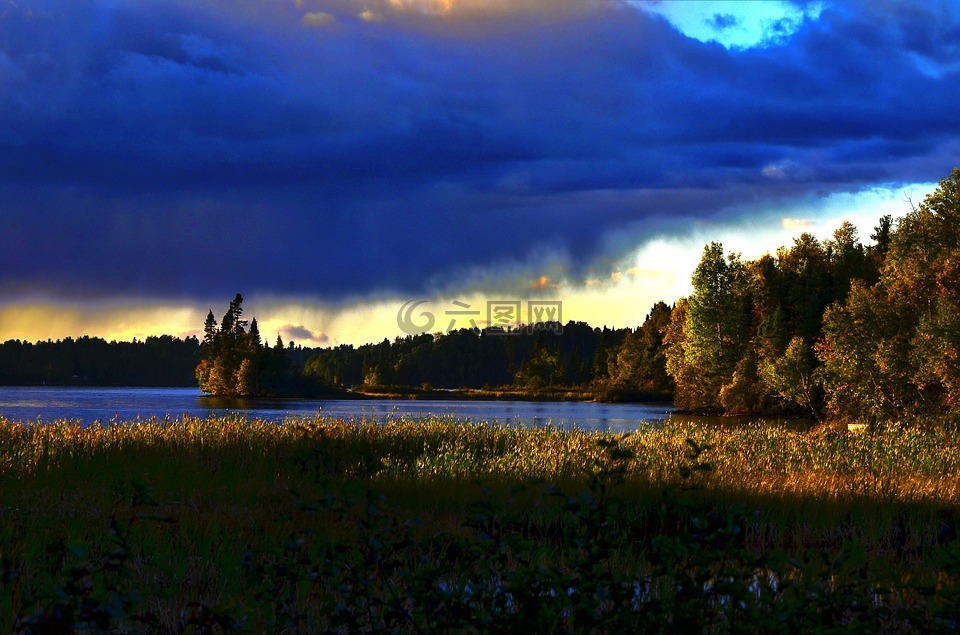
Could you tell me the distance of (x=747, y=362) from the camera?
6444 centimetres

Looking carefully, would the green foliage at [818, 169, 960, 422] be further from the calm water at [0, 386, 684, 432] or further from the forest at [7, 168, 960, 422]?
the calm water at [0, 386, 684, 432]

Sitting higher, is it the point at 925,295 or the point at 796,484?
the point at 925,295

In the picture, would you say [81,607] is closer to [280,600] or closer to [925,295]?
[280,600]

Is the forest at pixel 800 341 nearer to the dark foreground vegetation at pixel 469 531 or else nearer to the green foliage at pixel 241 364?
the green foliage at pixel 241 364

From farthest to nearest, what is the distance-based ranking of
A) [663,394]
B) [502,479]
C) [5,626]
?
[663,394] → [502,479] → [5,626]

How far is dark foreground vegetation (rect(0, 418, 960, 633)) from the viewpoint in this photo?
4.36 metres

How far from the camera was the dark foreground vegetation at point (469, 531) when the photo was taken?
436cm

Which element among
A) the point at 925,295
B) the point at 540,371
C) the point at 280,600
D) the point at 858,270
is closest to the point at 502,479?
the point at 280,600

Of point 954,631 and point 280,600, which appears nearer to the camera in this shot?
point 954,631

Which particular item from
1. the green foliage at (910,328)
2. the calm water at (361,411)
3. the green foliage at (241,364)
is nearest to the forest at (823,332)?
the green foliage at (910,328)

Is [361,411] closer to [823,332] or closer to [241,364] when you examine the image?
[823,332]

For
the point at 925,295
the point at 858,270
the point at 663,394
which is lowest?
the point at 663,394

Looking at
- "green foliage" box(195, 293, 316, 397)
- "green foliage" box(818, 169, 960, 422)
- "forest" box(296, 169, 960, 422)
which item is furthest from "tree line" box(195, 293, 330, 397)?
"green foliage" box(818, 169, 960, 422)

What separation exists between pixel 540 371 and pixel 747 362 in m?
69.1
